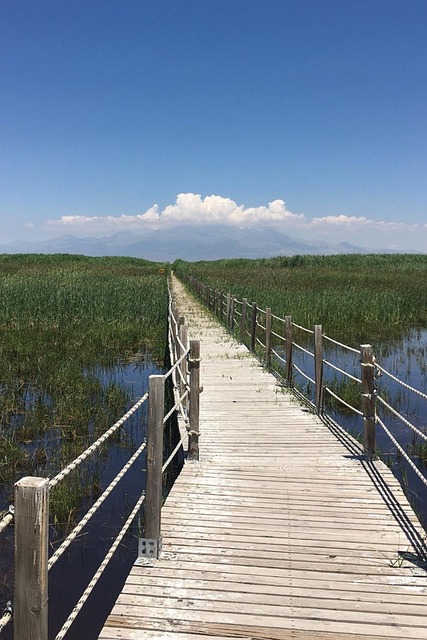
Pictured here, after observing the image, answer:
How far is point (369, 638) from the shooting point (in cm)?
290

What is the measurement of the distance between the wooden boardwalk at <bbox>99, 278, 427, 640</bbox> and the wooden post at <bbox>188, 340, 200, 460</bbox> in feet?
0.63

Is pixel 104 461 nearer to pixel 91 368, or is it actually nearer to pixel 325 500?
pixel 325 500

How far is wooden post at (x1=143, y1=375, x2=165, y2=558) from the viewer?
146 inches

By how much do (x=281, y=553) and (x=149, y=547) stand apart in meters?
0.97

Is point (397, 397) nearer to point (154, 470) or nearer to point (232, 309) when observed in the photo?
point (232, 309)

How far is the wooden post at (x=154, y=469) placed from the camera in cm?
370

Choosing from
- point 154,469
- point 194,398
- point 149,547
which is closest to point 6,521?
point 154,469

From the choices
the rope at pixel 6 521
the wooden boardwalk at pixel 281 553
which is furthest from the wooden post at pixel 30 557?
the wooden boardwalk at pixel 281 553

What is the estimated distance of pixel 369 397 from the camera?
5.79 m

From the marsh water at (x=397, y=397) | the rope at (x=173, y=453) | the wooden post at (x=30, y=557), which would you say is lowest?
the marsh water at (x=397, y=397)

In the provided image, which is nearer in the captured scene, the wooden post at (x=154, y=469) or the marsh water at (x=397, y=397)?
the wooden post at (x=154, y=469)

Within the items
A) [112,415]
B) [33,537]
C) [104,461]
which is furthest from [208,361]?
[33,537]

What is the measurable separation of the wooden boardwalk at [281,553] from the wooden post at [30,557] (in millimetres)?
1061

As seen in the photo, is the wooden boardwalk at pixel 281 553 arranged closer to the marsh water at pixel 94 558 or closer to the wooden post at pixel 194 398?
the wooden post at pixel 194 398
